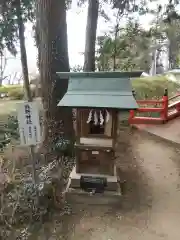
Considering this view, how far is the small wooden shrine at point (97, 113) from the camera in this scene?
351 centimetres

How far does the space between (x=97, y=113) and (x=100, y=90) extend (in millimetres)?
374

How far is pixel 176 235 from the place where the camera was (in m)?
3.26

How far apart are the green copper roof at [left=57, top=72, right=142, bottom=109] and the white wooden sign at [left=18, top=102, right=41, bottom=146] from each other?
0.61 metres

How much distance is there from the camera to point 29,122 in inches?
119

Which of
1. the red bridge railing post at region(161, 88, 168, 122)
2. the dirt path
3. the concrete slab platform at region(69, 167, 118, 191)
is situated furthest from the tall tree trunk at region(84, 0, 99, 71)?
the concrete slab platform at region(69, 167, 118, 191)

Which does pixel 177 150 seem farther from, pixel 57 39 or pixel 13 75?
pixel 13 75

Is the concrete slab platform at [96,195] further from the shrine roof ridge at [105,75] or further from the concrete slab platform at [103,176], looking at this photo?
the shrine roof ridge at [105,75]

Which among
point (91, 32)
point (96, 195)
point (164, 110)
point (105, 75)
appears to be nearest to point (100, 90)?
point (105, 75)

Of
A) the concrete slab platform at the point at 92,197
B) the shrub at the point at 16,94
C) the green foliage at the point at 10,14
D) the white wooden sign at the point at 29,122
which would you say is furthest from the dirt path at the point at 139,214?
the shrub at the point at 16,94

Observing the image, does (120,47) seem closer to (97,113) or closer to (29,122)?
(97,113)

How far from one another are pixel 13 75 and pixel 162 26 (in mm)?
11204

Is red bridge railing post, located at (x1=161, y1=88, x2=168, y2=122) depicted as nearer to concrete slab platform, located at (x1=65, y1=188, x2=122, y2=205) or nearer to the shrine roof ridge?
the shrine roof ridge

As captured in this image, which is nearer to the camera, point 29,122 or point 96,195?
point 29,122

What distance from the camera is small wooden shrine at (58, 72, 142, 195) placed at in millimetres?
3508
